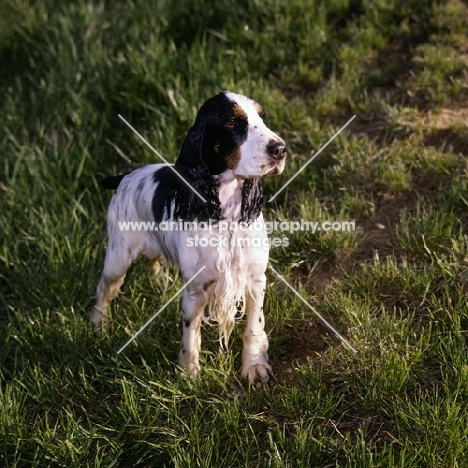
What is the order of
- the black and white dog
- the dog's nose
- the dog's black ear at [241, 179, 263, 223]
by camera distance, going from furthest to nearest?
the dog's black ear at [241, 179, 263, 223] < the black and white dog < the dog's nose

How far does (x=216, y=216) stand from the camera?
3.14 m

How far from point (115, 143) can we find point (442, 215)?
2251mm

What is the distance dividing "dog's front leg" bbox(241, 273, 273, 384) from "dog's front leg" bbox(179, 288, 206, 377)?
212 millimetres

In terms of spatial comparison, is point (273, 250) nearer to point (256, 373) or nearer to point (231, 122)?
point (256, 373)

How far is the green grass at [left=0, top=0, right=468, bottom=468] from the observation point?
318 cm

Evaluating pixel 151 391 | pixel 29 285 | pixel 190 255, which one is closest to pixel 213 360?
pixel 151 391

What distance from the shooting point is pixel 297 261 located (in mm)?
4027

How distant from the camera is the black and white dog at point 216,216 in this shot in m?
2.98

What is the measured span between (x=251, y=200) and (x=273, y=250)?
0.99m

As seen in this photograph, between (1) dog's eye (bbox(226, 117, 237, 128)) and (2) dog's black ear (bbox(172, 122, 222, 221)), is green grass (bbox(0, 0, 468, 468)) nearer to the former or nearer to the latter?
(2) dog's black ear (bbox(172, 122, 222, 221))

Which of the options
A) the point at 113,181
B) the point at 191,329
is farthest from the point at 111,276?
the point at 191,329

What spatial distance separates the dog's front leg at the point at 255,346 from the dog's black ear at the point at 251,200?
413 mm

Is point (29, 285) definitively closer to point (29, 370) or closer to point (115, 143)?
point (29, 370)

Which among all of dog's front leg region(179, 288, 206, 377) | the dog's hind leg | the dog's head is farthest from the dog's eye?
the dog's hind leg
